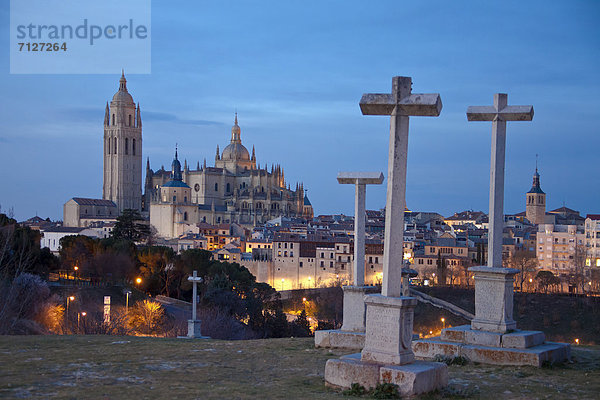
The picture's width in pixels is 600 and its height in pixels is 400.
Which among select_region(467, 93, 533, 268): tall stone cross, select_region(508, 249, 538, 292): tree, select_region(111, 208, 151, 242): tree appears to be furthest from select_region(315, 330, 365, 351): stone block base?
select_region(111, 208, 151, 242): tree

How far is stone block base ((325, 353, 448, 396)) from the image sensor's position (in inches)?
286

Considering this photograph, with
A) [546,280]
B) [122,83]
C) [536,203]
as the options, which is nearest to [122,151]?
[122,83]

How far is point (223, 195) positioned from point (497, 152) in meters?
107

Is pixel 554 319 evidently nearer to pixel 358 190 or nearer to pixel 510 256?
pixel 510 256

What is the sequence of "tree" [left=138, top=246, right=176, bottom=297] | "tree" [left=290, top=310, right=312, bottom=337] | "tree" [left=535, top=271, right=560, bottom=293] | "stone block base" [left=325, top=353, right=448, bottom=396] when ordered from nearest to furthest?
"stone block base" [left=325, top=353, right=448, bottom=396]
"tree" [left=290, top=310, right=312, bottom=337]
"tree" [left=138, top=246, right=176, bottom=297]
"tree" [left=535, top=271, right=560, bottom=293]

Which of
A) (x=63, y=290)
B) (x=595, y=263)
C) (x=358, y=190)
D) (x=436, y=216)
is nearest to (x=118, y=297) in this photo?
(x=63, y=290)

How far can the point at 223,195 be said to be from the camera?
117 metres

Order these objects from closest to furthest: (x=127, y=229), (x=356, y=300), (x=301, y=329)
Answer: (x=356, y=300) < (x=301, y=329) < (x=127, y=229)

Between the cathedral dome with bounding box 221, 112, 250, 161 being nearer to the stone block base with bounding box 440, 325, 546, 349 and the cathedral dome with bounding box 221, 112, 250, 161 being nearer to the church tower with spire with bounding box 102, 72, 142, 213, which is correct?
the church tower with spire with bounding box 102, 72, 142, 213

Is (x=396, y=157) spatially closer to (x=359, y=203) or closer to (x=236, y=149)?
(x=359, y=203)

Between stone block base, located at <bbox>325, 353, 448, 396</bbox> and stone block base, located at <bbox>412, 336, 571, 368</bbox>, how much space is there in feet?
6.12

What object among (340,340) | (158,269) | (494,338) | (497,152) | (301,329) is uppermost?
(497,152)

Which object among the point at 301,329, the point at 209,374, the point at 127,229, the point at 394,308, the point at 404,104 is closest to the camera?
the point at 394,308

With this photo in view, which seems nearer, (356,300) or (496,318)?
(496,318)
